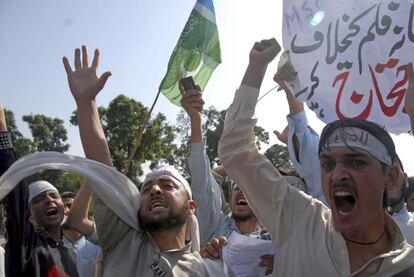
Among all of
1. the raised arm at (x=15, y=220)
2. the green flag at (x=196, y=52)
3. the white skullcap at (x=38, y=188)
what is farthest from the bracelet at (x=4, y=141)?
the green flag at (x=196, y=52)

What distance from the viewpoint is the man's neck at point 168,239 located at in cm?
265

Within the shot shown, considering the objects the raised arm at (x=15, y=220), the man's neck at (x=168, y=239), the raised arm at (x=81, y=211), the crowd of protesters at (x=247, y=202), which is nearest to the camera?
the crowd of protesters at (x=247, y=202)

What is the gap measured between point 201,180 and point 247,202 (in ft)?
3.18

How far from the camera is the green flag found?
190 inches

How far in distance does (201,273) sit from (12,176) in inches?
44.3

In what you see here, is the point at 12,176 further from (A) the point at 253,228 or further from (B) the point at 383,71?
(B) the point at 383,71

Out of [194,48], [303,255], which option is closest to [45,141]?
[194,48]

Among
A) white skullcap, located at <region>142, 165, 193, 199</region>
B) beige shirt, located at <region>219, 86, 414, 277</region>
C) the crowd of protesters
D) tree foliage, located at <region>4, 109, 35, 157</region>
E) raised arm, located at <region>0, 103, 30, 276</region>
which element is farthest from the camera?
tree foliage, located at <region>4, 109, 35, 157</region>

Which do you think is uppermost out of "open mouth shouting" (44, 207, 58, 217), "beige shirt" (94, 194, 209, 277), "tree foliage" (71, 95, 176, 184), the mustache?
"tree foliage" (71, 95, 176, 184)

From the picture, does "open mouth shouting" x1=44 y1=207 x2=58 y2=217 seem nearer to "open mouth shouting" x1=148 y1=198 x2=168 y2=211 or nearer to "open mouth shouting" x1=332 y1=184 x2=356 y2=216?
"open mouth shouting" x1=148 y1=198 x2=168 y2=211

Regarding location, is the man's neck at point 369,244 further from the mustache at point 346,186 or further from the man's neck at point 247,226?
the man's neck at point 247,226

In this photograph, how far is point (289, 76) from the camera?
9.64ft

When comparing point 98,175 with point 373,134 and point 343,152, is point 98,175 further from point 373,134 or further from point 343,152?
point 373,134

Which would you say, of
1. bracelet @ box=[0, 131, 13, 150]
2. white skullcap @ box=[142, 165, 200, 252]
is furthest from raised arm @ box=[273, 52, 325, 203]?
bracelet @ box=[0, 131, 13, 150]
